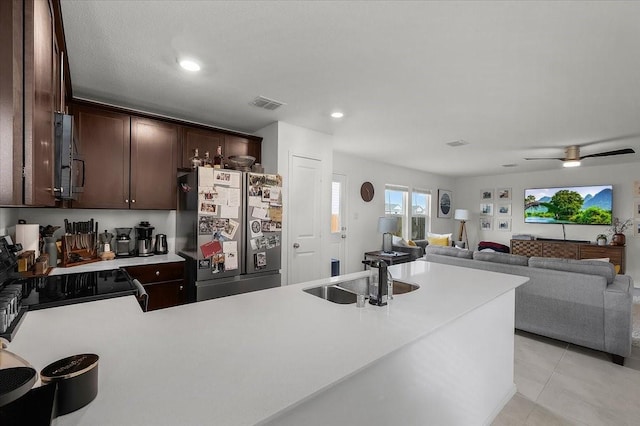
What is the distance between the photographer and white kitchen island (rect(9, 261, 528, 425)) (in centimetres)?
74

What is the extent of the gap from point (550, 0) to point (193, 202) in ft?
9.30

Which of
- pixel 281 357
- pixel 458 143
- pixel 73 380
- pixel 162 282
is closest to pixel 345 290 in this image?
pixel 281 357

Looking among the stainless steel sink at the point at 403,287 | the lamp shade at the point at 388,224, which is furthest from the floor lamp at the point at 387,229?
the stainless steel sink at the point at 403,287

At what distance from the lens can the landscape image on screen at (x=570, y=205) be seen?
5.89 m

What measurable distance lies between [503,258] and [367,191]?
2.82 meters

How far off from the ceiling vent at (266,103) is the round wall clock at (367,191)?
9.94 feet

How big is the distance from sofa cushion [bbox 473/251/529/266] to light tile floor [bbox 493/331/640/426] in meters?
0.85

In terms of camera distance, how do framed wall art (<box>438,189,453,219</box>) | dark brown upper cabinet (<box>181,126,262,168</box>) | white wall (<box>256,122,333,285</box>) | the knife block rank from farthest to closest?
framed wall art (<box>438,189,453,219</box>), white wall (<box>256,122,333,285</box>), dark brown upper cabinet (<box>181,126,262,168</box>), the knife block

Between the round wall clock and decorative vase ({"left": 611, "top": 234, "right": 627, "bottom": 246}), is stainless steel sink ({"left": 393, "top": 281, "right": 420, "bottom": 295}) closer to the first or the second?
the round wall clock

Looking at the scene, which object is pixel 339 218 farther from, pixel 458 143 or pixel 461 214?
pixel 461 214

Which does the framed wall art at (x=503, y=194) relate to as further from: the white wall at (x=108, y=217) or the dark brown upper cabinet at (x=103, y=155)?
the dark brown upper cabinet at (x=103, y=155)

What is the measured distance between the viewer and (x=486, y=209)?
7578mm

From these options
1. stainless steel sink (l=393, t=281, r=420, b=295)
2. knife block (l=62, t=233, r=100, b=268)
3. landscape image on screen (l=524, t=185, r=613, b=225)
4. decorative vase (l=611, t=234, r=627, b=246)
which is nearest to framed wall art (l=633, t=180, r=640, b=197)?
landscape image on screen (l=524, t=185, r=613, b=225)

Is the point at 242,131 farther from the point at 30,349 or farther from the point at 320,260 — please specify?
the point at 30,349
